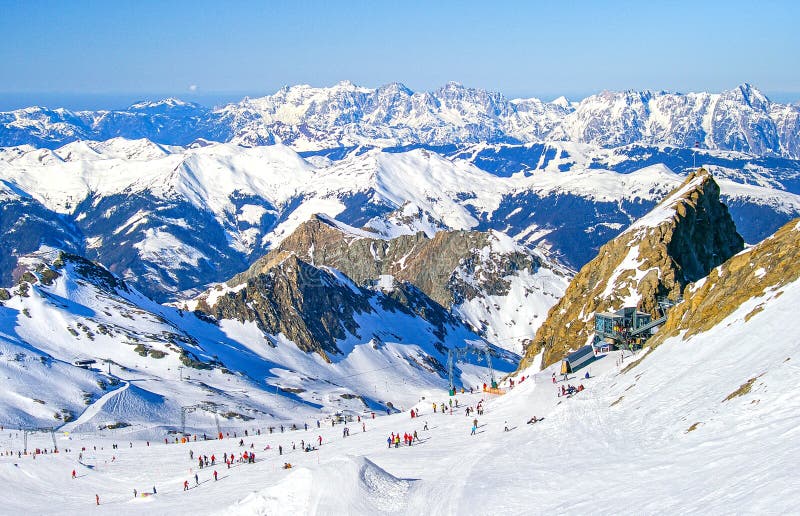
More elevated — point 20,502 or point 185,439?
point 20,502

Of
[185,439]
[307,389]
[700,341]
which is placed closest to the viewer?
[700,341]

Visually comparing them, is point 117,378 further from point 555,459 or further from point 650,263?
point 555,459

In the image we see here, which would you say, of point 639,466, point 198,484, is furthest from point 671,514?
point 198,484

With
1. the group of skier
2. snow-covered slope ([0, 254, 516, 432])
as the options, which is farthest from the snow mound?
snow-covered slope ([0, 254, 516, 432])

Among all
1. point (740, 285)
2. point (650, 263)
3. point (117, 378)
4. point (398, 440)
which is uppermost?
point (740, 285)

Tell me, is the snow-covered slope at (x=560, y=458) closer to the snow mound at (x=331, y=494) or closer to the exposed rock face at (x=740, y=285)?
the snow mound at (x=331, y=494)

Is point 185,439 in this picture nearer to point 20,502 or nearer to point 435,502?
point 20,502

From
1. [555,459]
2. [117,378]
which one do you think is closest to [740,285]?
[555,459]
